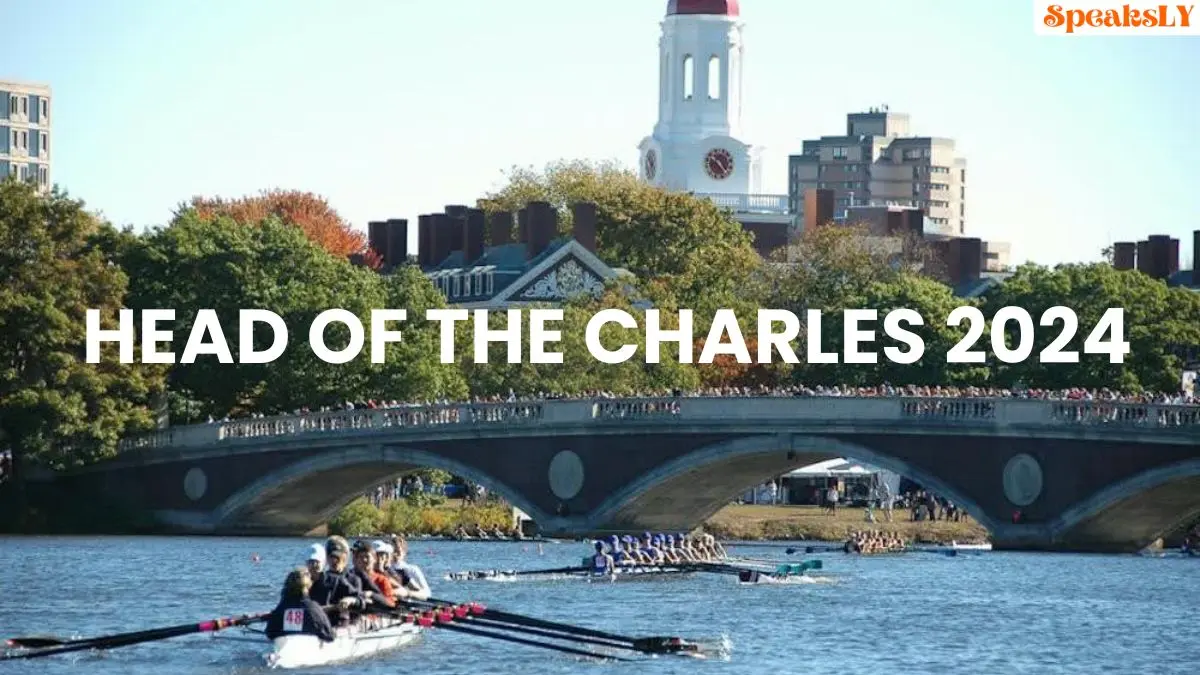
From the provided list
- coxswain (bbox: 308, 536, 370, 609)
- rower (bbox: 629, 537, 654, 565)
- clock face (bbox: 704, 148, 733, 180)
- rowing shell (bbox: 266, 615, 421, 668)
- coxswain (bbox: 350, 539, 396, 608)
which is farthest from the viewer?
clock face (bbox: 704, 148, 733, 180)

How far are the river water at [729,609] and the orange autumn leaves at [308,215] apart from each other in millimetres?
67211

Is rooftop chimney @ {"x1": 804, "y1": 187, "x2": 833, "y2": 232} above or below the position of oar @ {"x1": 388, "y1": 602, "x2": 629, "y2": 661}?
above

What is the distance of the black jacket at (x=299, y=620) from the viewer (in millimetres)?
61219

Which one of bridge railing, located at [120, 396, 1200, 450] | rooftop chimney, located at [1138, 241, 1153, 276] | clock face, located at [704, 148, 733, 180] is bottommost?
bridge railing, located at [120, 396, 1200, 450]

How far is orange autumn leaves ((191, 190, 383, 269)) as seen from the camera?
17100 cm

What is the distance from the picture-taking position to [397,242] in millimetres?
169875

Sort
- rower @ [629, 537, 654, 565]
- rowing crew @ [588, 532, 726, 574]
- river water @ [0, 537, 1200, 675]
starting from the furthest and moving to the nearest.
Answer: rower @ [629, 537, 654, 565]
rowing crew @ [588, 532, 726, 574]
river water @ [0, 537, 1200, 675]

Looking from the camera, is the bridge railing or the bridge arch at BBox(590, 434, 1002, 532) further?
the bridge arch at BBox(590, 434, 1002, 532)

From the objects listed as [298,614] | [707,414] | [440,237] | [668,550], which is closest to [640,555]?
[668,550]

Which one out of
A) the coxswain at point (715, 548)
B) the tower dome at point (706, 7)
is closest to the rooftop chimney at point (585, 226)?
the tower dome at point (706, 7)

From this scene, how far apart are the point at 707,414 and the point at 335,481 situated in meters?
14.9

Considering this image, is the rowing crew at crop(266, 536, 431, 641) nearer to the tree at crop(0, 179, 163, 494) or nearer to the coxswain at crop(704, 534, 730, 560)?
the coxswain at crop(704, 534, 730, 560)

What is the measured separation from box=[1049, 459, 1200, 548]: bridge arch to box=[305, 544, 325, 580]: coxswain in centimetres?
3654

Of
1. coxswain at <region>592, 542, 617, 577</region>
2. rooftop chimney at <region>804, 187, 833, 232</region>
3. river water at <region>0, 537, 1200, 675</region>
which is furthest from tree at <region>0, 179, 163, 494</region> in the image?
rooftop chimney at <region>804, 187, 833, 232</region>
